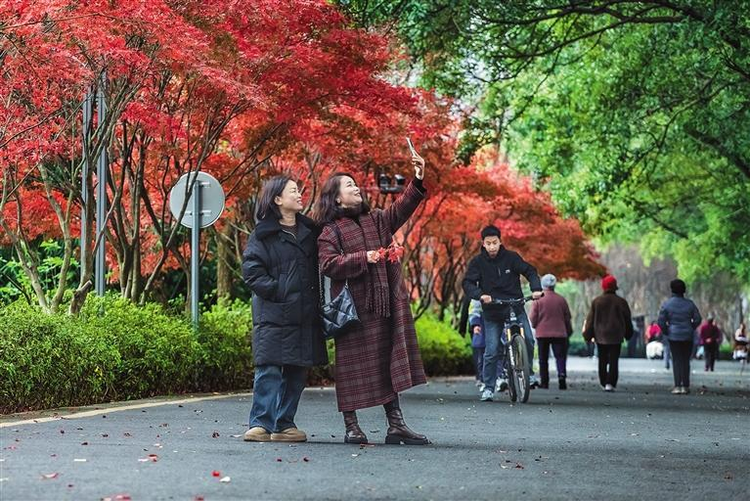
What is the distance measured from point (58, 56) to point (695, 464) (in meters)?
7.25

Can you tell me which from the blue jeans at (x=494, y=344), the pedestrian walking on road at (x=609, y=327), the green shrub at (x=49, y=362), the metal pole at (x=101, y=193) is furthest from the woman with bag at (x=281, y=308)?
the pedestrian walking on road at (x=609, y=327)

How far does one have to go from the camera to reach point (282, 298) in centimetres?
958

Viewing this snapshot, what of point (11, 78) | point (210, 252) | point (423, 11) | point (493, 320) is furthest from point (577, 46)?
point (11, 78)

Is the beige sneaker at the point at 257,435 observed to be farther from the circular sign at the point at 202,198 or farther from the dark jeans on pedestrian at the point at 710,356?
the dark jeans on pedestrian at the point at 710,356

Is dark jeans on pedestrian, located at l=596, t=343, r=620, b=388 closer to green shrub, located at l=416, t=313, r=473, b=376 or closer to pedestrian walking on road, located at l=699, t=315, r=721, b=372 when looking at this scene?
green shrub, located at l=416, t=313, r=473, b=376

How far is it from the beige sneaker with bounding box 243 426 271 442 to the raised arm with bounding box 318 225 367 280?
3.68 feet

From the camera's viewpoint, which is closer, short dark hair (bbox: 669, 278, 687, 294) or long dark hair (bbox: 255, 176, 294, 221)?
long dark hair (bbox: 255, 176, 294, 221)

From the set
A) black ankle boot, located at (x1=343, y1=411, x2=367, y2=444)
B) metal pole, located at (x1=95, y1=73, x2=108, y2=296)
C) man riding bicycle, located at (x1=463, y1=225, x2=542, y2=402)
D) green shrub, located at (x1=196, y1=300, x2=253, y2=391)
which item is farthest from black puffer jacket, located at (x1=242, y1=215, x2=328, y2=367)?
green shrub, located at (x1=196, y1=300, x2=253, y2=391)

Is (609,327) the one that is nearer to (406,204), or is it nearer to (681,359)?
(681,359)

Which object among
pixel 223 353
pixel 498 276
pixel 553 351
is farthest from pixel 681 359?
pixel 223 353

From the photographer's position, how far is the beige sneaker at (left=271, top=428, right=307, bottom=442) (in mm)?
9641

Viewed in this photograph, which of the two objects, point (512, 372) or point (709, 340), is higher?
point (709, 340)

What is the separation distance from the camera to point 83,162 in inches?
601

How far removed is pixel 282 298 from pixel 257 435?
36.2 inches
